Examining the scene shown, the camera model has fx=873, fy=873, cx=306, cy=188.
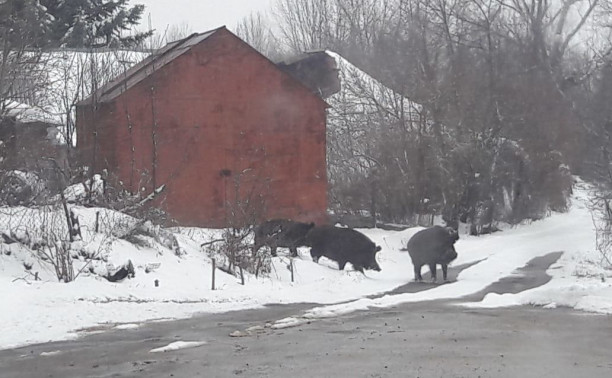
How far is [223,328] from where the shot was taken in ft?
42.1

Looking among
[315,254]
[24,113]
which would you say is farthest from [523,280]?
[24,113]

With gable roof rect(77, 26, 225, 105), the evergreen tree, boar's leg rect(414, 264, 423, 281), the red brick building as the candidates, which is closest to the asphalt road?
boar's leg rect(414, 264, 423, 281)

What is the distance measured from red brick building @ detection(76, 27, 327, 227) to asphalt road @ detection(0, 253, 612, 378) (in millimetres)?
17883

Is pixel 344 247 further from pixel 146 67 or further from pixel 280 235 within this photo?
pixel 146 67

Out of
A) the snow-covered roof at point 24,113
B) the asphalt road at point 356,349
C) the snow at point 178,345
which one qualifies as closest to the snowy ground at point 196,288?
the asphalt road at point 356,349

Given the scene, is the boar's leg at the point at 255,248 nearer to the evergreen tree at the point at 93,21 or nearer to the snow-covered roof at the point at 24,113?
the snow-covered roof at the point at 24,113

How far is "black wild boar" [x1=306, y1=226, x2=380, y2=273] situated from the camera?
82.7 feet

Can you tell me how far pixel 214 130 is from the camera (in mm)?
33656

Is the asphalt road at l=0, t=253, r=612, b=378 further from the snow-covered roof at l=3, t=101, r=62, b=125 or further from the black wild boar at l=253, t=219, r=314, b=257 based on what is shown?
the snow-covered roof at l=3, t=101, r=62, b=125

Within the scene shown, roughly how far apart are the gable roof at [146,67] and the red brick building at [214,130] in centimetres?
5

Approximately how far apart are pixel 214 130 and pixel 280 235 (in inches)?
334

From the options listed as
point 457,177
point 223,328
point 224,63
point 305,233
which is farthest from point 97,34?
point 223,328

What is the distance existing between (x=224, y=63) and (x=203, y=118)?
2.32 meters

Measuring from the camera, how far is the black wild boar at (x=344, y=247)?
993 inches
